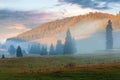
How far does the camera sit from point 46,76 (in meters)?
70.9

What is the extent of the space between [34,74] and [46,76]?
3.93 meters

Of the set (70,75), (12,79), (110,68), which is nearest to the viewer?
(12,79)

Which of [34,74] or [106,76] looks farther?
[34,74]

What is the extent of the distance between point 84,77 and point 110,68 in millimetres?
14355

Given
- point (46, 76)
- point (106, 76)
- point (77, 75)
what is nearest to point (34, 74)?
point (46, 76)

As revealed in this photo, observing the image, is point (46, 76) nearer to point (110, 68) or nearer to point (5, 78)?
point (5, 78)

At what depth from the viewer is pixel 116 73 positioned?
7250 cm

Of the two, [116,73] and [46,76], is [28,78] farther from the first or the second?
[116,73]

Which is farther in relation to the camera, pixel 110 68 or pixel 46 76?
pixel 110 68

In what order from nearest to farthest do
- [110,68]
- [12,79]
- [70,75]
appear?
[12,79], [70,75], [110,68]

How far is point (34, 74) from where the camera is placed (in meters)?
73.9

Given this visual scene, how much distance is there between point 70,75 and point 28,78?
28.8 feet

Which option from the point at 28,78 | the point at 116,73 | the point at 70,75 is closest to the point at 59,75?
the point at 70,75

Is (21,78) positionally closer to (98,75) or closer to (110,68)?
(98,75)
